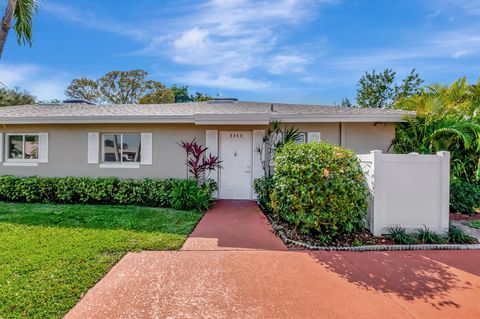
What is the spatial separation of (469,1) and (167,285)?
10973 mm

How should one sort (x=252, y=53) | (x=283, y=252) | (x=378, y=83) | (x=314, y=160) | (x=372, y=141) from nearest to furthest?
(x=283, y=252) < (x=314, y=160) < (x=372, y=141) < (x=252, y=53) < (x=378, y=83)

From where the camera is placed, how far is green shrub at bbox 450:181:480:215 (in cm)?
745

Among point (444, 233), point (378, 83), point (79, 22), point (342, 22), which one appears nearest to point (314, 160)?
point (444, 233)

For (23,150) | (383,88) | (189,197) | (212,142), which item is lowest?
(189,197)

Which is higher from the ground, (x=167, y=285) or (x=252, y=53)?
(x=252, y=53)

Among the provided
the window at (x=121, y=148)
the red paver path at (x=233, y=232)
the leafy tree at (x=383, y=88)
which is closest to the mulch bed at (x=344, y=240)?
the red paver path at (x=233, y=232)

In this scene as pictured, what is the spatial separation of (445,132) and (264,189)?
229 inches

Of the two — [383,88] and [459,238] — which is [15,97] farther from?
[383,88]

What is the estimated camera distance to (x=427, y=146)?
792 centimetres

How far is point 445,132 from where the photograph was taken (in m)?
7.81

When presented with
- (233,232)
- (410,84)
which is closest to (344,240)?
(233,232)

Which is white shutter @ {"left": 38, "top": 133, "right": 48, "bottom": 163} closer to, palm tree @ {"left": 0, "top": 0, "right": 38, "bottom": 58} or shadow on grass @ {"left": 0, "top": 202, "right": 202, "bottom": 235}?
shadow on grass @ {"left": 0, "top": 202, "right": 202, "bottom": 235}

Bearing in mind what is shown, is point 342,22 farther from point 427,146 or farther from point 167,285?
point 167,285

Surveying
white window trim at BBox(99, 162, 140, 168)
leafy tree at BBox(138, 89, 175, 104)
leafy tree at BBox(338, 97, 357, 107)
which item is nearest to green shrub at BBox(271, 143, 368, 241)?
white window trim at BBox(99, 162, 140, 168)
